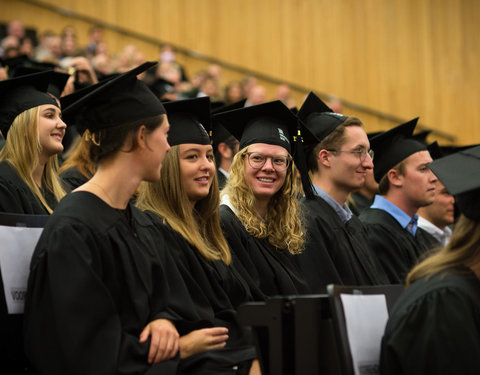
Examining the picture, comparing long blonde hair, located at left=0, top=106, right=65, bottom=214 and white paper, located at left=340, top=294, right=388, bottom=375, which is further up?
long blonde hair, located at left=0, top=106, right=65, bottom=214

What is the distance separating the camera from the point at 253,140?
4195 mm

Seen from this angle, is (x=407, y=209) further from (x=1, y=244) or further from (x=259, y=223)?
(x=1, y=244)

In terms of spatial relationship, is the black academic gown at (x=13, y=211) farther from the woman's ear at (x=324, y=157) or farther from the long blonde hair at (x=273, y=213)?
the woman's ear at (x=324, y=157)

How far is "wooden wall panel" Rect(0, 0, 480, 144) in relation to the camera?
42.8 ft

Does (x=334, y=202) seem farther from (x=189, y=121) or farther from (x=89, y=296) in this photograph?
(x=89, y=296)

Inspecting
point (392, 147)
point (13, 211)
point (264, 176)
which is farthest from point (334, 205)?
point (13, 211)

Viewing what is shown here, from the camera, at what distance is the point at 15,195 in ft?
12.2

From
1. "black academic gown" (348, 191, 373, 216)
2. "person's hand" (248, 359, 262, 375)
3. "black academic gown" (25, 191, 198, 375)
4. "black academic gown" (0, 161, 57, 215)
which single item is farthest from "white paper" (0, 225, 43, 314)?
"black academic gown" (348, 191, 373, 216)

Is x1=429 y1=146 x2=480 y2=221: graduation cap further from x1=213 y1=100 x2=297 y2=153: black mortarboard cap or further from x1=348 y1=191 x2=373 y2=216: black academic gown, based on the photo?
x1=348 y1=191 x2=373 y2=216: black academic gown

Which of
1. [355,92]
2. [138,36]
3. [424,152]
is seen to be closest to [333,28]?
[355,92]

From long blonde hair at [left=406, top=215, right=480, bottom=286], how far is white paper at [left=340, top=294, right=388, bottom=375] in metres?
0.35

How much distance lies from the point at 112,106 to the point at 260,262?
57.7 inches

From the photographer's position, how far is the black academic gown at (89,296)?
2.40m

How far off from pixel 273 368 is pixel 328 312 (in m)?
0.31
